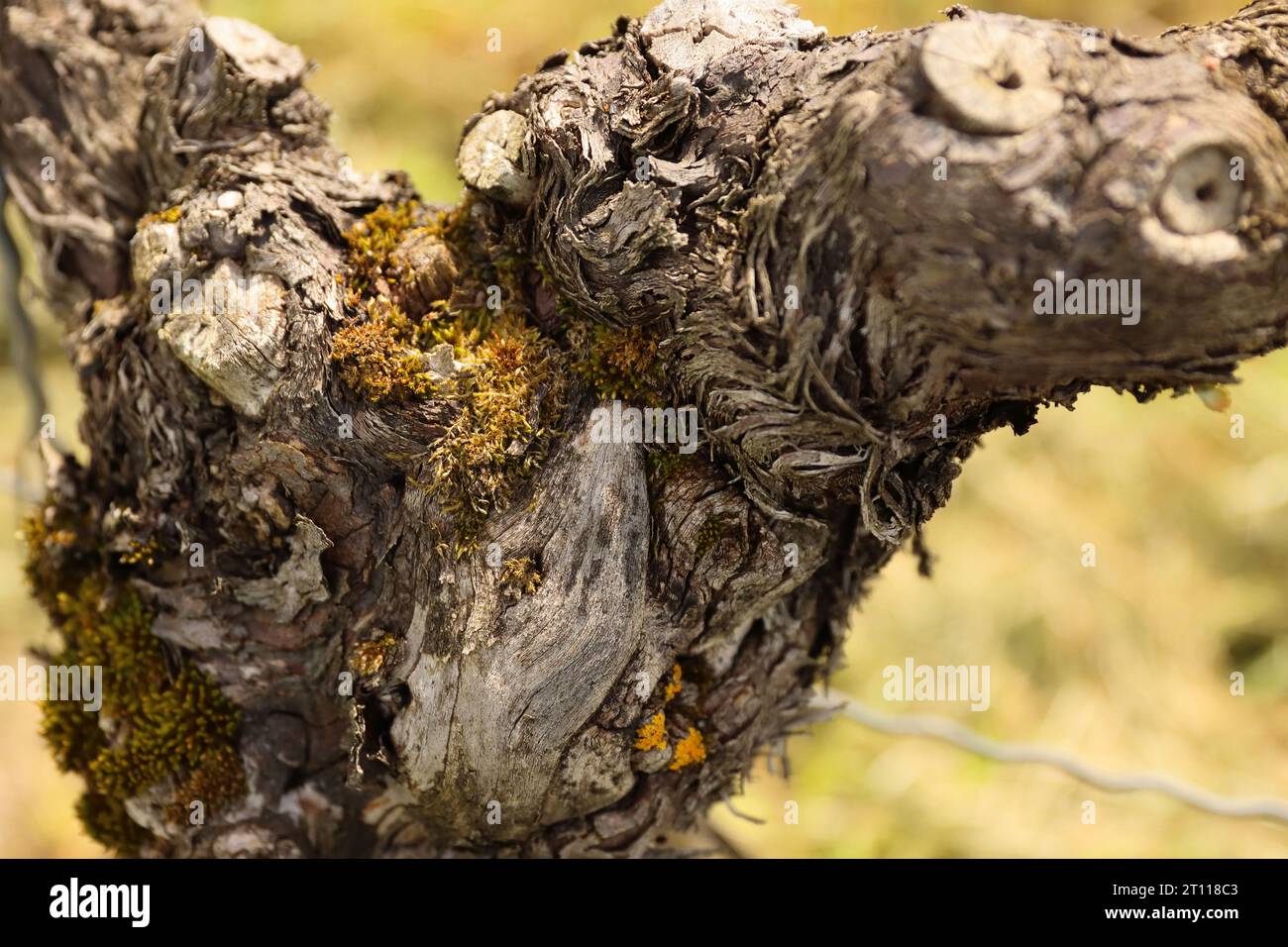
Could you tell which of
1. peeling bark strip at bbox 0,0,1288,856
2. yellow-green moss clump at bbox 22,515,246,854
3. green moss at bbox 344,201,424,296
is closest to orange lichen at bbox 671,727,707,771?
peeling bark strip at bbox 0,0,1288,856

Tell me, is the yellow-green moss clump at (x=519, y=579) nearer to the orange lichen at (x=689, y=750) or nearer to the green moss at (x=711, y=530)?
the green moss at (x=711, y=530)

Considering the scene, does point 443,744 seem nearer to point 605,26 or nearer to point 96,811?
point 96,811

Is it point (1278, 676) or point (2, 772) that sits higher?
point (1278, 676)

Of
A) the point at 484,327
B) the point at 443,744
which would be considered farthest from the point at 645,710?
the point at 484,327

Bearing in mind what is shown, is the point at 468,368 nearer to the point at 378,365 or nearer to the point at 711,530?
the point at 378,365

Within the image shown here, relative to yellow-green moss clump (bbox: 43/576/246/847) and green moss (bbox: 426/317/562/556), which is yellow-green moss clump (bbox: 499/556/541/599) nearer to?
green moss (bbox: 426/317/562/556)

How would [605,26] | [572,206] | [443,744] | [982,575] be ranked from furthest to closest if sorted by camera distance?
[605,26] < [982,575] < [443,744] < [572,206]
